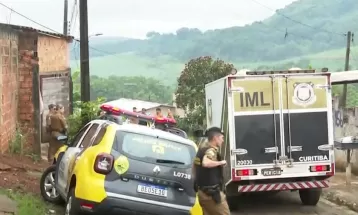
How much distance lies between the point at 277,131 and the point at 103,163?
4.79 m

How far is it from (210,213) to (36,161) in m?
8.41

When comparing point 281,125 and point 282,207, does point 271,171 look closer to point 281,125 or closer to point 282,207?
point 281,125

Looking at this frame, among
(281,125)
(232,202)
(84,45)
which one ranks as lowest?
(232,202)

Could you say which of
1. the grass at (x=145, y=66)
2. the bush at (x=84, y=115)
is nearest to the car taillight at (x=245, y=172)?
the bush at (x=84, y=115)

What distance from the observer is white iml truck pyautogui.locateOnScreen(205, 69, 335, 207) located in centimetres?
1096

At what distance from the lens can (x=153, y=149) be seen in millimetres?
7578

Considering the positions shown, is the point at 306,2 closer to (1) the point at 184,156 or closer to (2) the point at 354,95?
(2) the point at 354,95

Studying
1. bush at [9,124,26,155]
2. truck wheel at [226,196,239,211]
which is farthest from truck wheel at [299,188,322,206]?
bush at [9,124,26,155]

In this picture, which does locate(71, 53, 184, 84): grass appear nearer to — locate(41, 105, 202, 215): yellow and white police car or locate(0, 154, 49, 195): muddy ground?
locate(0, 154, 49, 195): muddy ground

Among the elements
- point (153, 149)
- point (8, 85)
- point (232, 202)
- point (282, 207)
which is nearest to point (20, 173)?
point (8, 85)

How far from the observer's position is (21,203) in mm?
8930

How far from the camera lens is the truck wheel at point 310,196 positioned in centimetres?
1169

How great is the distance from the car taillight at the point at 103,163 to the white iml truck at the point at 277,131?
13.5 feet

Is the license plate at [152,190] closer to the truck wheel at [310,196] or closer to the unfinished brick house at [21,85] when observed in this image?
the truck wheel at [310,196]
